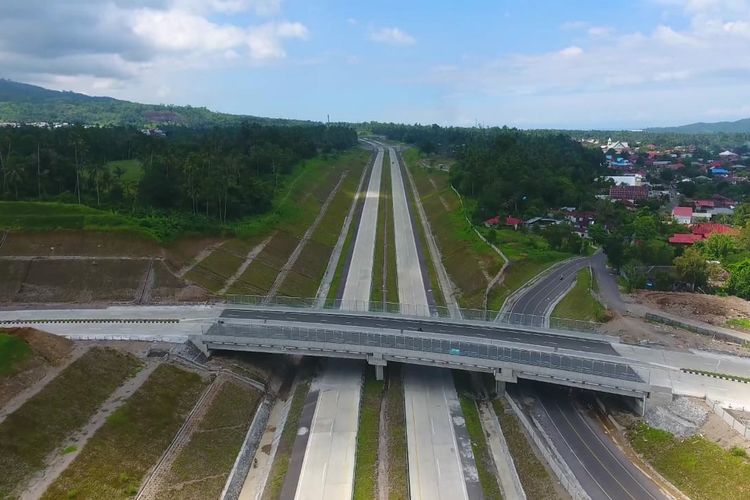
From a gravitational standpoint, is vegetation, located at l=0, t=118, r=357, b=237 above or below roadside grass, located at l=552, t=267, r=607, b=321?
above

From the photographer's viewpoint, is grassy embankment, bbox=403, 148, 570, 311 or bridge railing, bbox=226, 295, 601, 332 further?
grassy embankment, bbox=403, 148, 570, 311

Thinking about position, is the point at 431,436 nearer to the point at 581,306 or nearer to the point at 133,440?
the point at 133,440

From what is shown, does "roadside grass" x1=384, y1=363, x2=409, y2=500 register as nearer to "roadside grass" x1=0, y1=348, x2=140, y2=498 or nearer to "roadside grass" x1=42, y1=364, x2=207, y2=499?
"roadside grass" x1=42, y1=364, x2=207, y2=499

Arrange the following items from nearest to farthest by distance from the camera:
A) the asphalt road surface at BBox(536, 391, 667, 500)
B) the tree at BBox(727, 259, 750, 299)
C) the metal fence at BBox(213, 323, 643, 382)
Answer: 1. the asphalt road surface at BBox(536, 391, 667, 500)
2. the metal fence at BBox(213, 323, 643, 382)
3. the tree at BBox(727, 259, 750, 299)

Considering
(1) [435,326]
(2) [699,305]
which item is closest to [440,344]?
(1) [435,326]

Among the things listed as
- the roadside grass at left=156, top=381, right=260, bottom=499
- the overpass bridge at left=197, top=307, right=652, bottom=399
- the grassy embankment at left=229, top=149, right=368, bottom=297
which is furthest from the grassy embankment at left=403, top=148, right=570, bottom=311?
the roadside grass at left=156, top=381, right=260, bottom=499

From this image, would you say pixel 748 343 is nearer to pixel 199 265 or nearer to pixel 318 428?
pixel 318 428

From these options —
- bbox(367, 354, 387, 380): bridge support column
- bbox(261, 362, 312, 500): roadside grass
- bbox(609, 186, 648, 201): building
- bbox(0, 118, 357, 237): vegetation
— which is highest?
bbox(0, 118, 357, 237): vegetation

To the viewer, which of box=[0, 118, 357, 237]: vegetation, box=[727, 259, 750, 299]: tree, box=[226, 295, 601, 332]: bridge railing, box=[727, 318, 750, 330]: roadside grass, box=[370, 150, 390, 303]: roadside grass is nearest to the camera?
box=[727, 318, 750, 330]: roadside grass
